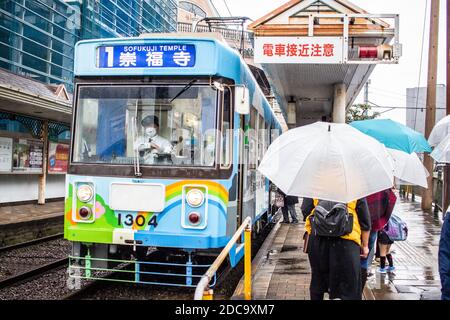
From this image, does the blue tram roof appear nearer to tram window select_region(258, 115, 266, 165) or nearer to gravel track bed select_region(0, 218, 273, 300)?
tram window select_region(258, 115, 266, 165)

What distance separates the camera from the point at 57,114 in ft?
43.3

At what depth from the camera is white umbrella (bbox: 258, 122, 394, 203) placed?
388cm

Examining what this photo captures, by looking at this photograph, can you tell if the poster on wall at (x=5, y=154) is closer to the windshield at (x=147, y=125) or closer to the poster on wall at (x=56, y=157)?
the poster on wall at (x=56, y=157)

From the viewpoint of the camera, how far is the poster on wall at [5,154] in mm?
12688

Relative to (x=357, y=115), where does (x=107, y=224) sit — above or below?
below

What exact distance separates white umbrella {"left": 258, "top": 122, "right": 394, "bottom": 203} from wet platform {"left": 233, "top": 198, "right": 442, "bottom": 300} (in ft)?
7.70

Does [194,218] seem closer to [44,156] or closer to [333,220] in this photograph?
[333,220]

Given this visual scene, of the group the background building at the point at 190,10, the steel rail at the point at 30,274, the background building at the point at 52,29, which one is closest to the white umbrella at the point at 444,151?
the steel rail at the point at 30,274

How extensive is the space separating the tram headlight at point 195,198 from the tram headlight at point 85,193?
1.26m

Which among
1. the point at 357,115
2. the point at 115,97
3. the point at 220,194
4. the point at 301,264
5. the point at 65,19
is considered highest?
the point at 65,19
